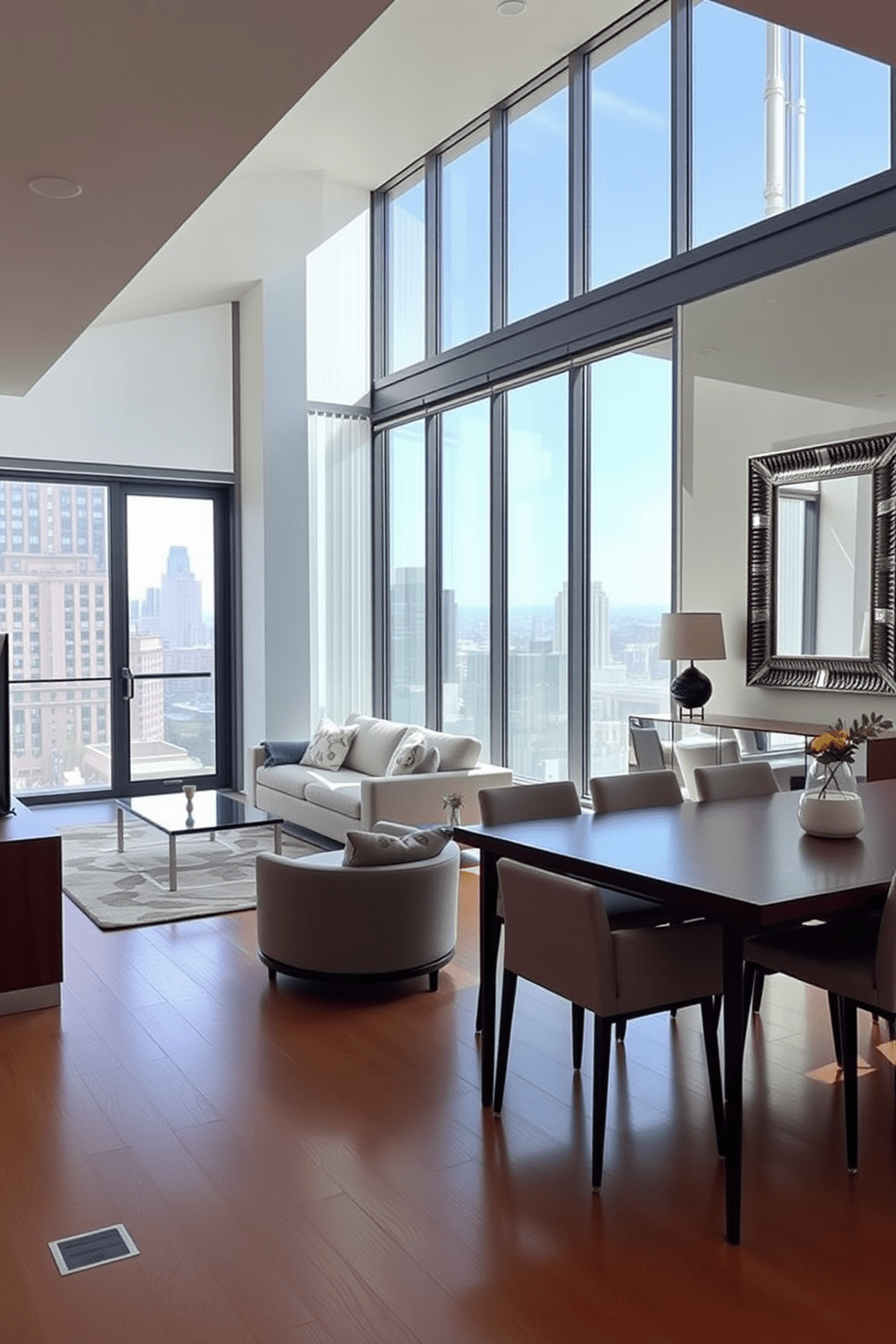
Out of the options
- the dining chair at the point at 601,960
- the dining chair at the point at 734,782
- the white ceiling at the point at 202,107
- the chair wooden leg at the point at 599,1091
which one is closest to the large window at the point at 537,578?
the white ceiling at the point at 202,107

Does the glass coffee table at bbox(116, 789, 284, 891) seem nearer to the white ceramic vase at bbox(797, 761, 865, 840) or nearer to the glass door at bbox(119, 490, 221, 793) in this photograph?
the glass door at bbox(119, 490, 221, 793)

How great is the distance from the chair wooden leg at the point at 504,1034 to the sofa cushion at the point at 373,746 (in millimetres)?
4228

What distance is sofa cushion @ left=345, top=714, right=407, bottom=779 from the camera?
7.74 meters

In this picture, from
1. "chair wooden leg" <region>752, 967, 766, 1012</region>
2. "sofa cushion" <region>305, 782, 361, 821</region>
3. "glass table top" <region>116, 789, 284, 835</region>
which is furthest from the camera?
"sofa cushion" <region>305, 782, 361, 821</region>

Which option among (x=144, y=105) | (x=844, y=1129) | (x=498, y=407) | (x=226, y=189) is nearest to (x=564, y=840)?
(x=844, y=1129)

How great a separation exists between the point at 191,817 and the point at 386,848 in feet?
8.34

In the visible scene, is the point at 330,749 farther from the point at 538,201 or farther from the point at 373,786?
the point at 538,201

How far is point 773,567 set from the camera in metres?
5.62

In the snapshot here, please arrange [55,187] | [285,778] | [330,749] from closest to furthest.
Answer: [55,187]
[285,778]
[330,749]

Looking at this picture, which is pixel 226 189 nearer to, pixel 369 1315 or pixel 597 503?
pixel 597 503

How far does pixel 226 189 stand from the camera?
7.46 metres

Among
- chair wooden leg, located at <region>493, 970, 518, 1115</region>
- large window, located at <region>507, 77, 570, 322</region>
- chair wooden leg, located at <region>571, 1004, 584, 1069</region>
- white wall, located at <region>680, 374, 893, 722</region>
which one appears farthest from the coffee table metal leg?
large window, located at <region>507, 77, 570, 322</region>

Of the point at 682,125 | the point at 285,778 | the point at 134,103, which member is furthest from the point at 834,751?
the point at 285,778

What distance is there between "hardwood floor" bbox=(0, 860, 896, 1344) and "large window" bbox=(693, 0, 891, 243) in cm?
374
